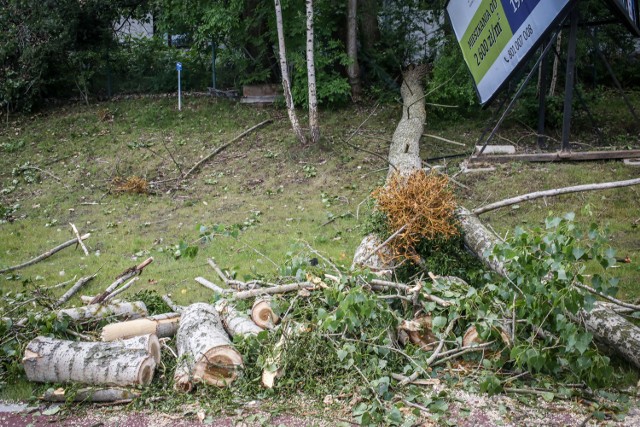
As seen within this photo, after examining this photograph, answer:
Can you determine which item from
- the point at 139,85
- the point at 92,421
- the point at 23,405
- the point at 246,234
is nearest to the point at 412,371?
the point at 92,421

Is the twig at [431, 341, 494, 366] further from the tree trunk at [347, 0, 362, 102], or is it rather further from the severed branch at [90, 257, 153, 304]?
the tree trunk at [347, 0, 362, 102]

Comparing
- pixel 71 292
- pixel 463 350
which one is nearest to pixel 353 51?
pixel 71 292

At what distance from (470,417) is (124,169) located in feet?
30.8

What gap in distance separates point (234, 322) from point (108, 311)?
1203 millimetres

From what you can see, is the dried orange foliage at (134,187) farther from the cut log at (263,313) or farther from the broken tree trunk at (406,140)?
the cut log at (263,313)

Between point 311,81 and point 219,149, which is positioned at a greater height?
point 311,81

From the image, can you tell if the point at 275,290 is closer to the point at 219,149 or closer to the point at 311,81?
the point at 311,81

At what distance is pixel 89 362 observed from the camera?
4707 millimetres

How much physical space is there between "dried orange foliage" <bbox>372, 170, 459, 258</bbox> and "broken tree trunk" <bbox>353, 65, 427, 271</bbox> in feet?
0.74

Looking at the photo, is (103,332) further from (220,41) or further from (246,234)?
(220,41)

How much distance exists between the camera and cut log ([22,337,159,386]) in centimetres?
463

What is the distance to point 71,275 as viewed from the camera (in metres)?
7.66

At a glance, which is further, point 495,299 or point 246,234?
point 246,234

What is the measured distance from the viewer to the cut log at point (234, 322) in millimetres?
4969
